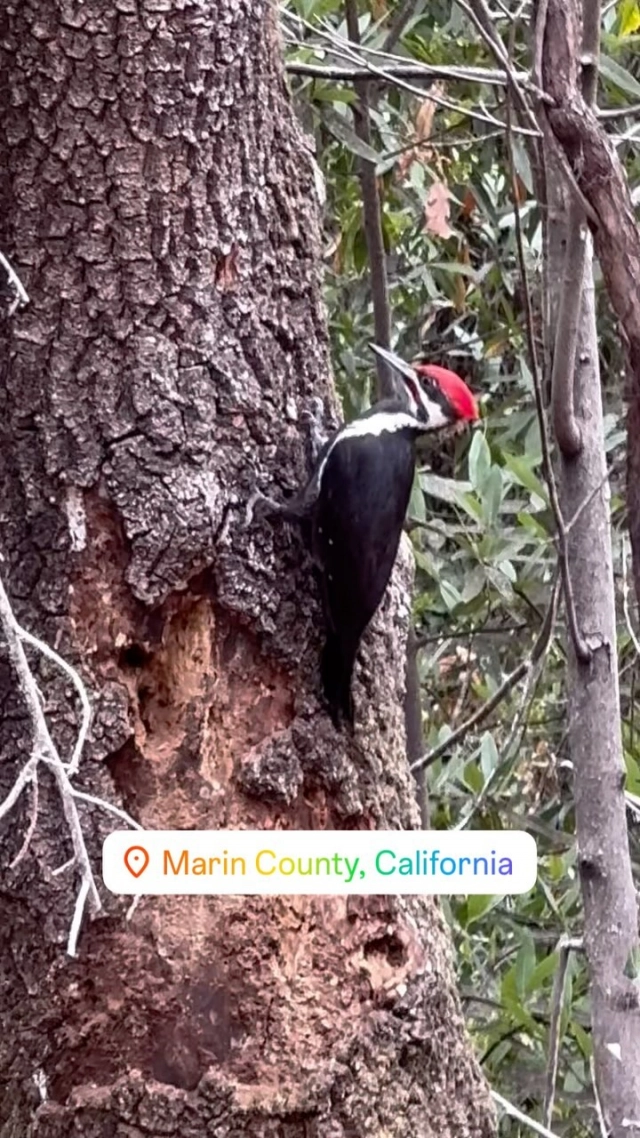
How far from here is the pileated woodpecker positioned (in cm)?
113

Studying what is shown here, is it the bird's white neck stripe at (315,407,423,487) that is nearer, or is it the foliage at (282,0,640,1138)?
the bird's white neck stripe at (315,407,423,487)

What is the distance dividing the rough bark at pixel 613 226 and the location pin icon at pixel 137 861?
40 centimetres

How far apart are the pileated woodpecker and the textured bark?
0.08 feet

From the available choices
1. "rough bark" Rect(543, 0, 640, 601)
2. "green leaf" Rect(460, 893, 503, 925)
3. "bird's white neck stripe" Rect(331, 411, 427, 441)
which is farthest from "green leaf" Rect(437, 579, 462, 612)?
"rough bark" Rect(543, 0, 640, 601)

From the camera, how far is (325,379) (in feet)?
3.98

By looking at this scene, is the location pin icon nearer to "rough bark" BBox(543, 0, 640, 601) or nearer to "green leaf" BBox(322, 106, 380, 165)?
"rough bark" BBox(543, 0, 640, 601)

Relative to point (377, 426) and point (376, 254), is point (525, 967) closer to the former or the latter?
point (377, 426)

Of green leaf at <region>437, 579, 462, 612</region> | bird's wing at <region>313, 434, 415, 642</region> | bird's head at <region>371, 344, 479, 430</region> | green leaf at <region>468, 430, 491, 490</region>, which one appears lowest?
green leaf at <region>437, 579, 462, 612</region>

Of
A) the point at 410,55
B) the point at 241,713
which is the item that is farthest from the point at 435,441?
the point at 241,713

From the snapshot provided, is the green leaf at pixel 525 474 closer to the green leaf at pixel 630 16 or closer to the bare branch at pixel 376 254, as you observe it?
the bare branch at pixel 376 254

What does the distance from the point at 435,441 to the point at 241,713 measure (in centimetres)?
116

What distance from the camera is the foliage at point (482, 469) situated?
1.76 m

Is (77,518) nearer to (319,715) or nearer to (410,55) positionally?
(319,715)

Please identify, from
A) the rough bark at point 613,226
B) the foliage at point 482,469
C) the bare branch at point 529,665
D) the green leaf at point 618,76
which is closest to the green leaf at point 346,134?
the foliage at point 482,469
